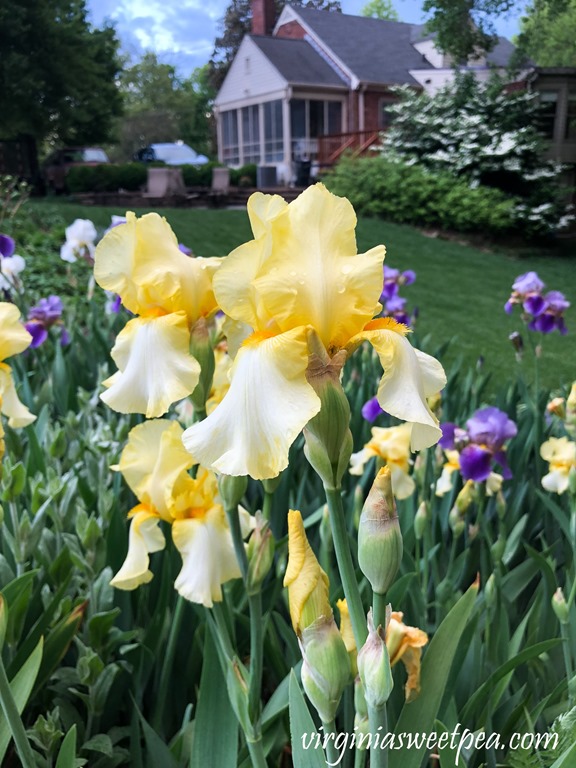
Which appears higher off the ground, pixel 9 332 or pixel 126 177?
pixel 126 177

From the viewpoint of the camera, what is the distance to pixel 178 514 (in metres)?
0.82

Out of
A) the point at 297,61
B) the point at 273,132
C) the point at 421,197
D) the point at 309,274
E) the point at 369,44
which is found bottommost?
the point at 309,274

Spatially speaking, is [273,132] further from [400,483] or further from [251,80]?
[400,483]

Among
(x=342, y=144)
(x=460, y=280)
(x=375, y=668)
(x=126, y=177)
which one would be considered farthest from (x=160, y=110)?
(x=375, y=668)

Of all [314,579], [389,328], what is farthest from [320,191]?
[314,579]

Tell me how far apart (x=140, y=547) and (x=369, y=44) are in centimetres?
2072

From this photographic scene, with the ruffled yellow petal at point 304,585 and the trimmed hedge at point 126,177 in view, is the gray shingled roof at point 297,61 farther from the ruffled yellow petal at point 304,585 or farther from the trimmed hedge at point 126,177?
the ruffled yellow petal at point 304,585

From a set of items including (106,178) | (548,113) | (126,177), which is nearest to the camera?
(548,113)

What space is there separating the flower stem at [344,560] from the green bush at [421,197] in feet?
31.3

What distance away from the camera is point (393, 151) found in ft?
37.0

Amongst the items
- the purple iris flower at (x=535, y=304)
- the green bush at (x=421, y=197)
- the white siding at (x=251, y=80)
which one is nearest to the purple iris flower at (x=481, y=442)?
the purple iris flower at (x=535, y=304)

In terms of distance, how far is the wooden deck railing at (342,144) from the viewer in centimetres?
1438

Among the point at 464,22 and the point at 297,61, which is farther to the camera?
the point at 297,61

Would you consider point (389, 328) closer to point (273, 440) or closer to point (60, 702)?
point (273, 440)
